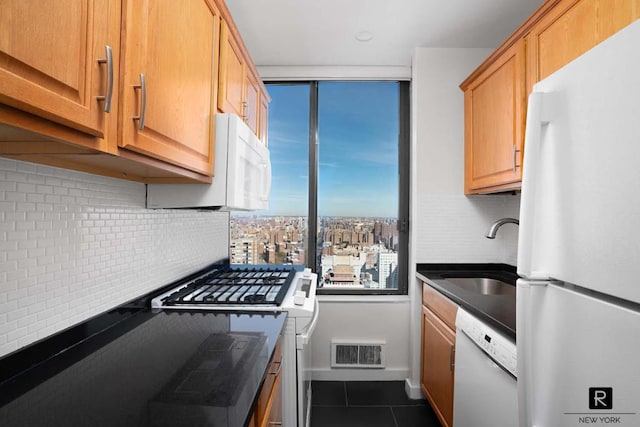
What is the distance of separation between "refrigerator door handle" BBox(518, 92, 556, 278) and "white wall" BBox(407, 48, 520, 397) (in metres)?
1.79

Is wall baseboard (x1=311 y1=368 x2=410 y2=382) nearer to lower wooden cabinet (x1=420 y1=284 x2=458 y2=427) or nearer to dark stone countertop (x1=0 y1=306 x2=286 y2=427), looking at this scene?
lower wooden cabinet (x1=420 y1=284 x2=458 y2=427)

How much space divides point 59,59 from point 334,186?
2347 millimetres

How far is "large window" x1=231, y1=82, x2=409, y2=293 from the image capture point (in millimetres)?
2873

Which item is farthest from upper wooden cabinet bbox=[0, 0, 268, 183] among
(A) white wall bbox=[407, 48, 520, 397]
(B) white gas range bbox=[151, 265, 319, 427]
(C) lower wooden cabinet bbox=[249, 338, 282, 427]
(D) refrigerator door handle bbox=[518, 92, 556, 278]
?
(A) white wall bbox=[407, 48, 520, 397]

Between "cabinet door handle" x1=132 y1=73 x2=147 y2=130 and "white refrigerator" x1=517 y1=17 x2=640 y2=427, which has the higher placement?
"cabinet door handle" x1=132 y1=73 x2=147 y2=130

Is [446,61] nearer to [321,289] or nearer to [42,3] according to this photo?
[321,289]

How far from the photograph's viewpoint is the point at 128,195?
55.9 inches

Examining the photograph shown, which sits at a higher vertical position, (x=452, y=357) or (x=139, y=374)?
(x=139, y=374)

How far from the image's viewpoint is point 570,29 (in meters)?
1.40

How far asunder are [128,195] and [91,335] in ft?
1.83

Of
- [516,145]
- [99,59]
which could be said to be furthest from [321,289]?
[99,59]

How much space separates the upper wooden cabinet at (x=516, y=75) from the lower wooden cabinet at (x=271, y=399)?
137 cm

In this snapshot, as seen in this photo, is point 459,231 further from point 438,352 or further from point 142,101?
point 142,101

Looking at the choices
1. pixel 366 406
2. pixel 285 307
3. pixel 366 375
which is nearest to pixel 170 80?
pixel 285 307
